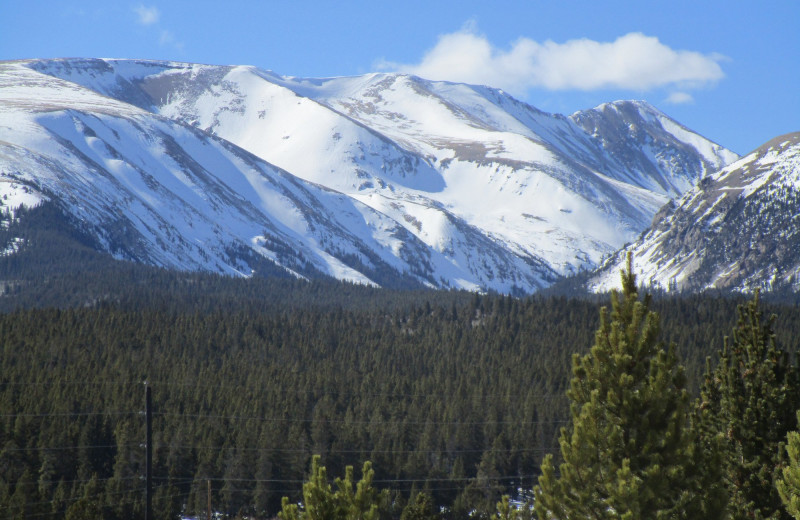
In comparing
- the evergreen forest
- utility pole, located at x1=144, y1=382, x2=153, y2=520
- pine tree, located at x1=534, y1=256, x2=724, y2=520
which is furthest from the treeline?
pine tree, located at x1=534, y1=256, x2=724, y2=520

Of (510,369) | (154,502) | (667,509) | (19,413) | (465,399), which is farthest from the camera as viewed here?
(510,369)

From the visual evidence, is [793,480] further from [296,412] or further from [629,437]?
[296,412]

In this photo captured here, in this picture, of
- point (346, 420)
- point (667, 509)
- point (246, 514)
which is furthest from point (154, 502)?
point (667, 509)

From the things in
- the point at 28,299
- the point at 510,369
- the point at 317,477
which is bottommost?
the point at 317,477

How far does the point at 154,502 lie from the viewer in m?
85.9

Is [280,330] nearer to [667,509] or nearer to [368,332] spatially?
[368,332]

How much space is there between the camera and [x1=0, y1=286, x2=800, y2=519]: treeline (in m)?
91.6

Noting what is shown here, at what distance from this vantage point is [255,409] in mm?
105250

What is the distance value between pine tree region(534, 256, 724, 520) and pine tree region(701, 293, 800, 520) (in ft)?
29.3

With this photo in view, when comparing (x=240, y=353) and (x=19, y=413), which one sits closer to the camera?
(x=19, y=413)

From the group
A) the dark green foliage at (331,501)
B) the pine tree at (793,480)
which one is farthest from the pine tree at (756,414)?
the dark green foliage at (331,501)

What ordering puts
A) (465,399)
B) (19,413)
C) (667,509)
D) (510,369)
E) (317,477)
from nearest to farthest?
(667,509) < (317,477) < (19,413) < (465,399) < (510,369)

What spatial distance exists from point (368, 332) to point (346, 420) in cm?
6496

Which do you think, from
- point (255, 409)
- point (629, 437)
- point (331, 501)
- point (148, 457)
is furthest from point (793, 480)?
point (255, 409)
